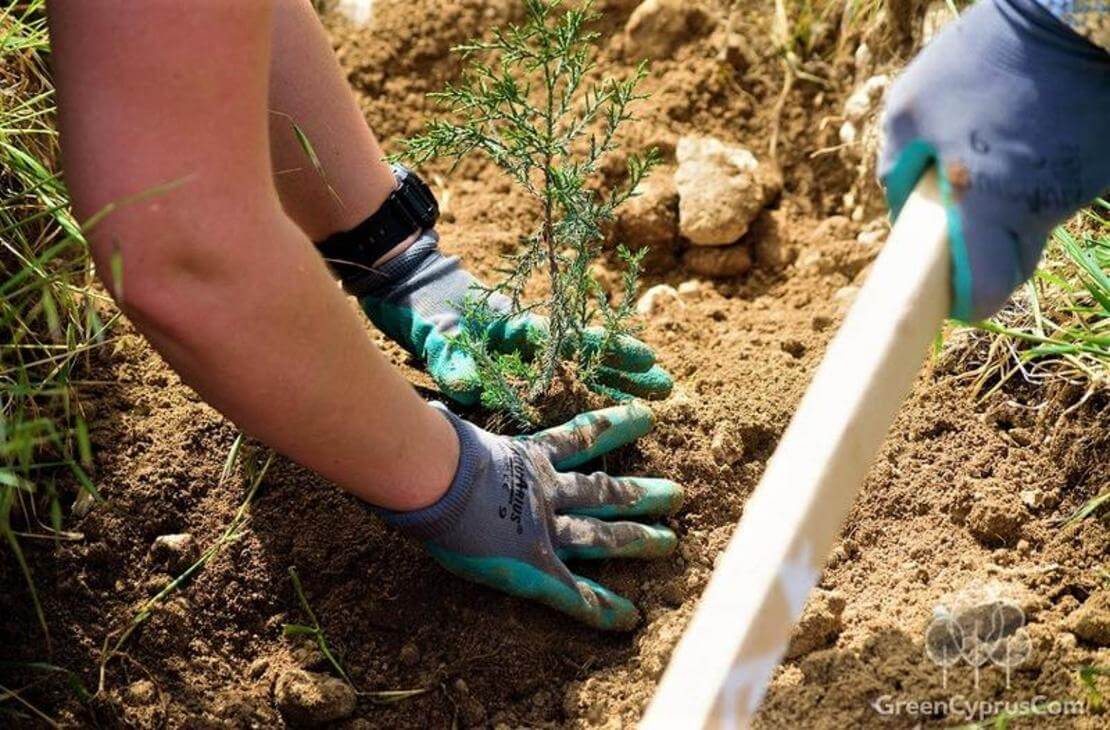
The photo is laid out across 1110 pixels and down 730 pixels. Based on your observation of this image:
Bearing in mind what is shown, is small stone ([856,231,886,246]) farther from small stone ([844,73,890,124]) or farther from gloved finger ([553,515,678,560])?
gloved finger ([553,515,678,560])

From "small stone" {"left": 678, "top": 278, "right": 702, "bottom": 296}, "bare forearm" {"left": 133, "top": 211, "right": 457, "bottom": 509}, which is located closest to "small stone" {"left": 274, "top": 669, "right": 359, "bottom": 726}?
"bare forearm" {"left": 133, "top": 211, "right": 457, "bottom": 509}

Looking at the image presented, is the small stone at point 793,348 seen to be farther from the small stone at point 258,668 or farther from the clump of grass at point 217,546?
the small stone at point 258,668

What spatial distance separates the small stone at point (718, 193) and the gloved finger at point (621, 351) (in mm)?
533

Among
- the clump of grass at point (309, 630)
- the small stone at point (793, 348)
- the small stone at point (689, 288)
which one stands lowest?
the clump of grass at point (309, 630)

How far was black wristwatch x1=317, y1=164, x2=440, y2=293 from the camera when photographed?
2438mm

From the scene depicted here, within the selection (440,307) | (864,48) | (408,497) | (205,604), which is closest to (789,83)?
(864,48)

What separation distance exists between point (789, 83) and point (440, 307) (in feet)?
3.78

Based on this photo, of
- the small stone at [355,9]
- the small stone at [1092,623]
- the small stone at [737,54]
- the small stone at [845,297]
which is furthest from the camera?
the small stone at [355,9]

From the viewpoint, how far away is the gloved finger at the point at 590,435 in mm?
2195

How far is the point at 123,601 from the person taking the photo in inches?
82.6

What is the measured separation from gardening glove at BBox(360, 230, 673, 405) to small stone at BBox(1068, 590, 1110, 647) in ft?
2.66

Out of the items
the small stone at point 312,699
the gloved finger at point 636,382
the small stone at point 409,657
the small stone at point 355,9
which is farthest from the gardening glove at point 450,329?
the small stone at point 355,9

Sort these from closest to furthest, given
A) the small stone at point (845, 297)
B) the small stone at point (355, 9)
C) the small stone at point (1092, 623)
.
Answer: the small stone at point (1092, 623)
the small stone at point (845, 297)
the small stone at point (355, 9)

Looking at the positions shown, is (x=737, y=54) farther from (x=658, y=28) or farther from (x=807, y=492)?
(x=807, y=492)
